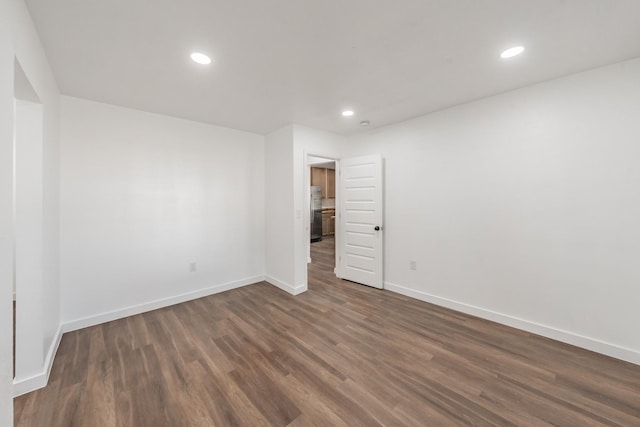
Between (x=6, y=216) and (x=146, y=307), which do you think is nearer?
(x=6, y=216)

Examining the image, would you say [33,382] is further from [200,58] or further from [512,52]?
[512,52]

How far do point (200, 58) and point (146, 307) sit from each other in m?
2.94

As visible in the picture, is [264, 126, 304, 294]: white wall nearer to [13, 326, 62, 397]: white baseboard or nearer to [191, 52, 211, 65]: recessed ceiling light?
[191, 52, 211, 65]: recessed ceiling light

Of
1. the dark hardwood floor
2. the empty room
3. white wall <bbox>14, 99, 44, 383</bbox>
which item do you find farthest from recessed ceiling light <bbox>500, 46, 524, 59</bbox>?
white wall <bbox>14, 99, 44, 383</bbox>

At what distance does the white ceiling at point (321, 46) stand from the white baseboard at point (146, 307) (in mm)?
2444

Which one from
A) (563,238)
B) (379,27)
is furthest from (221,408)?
(563,238)

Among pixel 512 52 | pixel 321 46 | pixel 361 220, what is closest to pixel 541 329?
pixel 361 220

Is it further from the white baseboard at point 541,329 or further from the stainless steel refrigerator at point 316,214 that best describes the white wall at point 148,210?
the stainless steel refrigerator at point 316,214

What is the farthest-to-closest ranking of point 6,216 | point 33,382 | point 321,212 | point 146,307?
point 321,212 → point 146,307 → point 33,382 → point 6,216

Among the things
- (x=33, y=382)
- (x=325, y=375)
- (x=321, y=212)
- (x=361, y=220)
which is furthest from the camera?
(x=321, y=212)

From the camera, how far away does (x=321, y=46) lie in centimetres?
181

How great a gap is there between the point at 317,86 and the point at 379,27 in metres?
0.91

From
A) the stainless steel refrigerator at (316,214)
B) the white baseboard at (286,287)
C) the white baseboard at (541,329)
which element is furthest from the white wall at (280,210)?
the stainless steel refrigerator at (316,214)

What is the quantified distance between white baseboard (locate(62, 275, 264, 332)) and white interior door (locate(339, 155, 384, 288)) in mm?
1722
